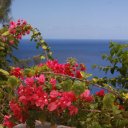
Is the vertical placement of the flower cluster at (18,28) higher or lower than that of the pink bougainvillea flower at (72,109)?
higher

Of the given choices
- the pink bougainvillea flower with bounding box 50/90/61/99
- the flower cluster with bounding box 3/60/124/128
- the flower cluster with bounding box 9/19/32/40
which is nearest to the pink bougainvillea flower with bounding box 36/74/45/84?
the flower cluster with bounding box 3/60/124/128

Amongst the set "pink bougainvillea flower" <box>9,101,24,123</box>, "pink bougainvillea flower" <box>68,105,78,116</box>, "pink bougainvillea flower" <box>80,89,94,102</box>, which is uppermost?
"pink bougainvillea flower" <box>80,89,94,102</box>

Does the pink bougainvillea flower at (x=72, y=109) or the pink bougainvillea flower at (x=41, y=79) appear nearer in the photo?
the pink bougainvillea flower at (x=72, y=109)

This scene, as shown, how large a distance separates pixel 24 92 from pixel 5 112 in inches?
43.9

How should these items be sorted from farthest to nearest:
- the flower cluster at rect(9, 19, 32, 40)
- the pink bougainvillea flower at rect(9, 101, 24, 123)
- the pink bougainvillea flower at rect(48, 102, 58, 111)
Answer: the flower cluster at rect(9, 19, 32, 40) < the pink bougainvillea flower at rect(9, 101, 24, 123) < the pink bougainvillea flower at rect(48, 102, 58, 111)

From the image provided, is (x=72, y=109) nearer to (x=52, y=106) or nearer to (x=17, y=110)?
(x=52, y=106)

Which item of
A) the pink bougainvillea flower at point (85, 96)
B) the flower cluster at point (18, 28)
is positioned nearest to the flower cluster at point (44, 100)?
the pink bougainvillea flower at point (85, 96)

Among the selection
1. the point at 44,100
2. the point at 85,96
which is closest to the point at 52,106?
the point at 44,100

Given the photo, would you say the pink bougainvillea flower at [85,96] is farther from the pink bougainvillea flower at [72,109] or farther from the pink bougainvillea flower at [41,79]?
the pink bougainvillea flower at [41,79]

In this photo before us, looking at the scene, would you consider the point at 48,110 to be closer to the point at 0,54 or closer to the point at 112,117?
the point at 112,117

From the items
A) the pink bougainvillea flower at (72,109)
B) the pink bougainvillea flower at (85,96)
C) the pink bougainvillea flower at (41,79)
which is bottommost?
the pink bougainvillea flower at (72,109)

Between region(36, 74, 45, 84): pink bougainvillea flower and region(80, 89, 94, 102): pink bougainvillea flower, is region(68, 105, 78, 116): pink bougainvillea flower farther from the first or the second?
region(36, 74, 45, 84): pink bougainvillea flower

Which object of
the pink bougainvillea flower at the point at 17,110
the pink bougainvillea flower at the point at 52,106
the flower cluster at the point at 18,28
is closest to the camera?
the pink bougainvillea flower at the point at 52,106

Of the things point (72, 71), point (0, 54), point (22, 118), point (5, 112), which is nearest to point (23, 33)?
point (0, 54)
